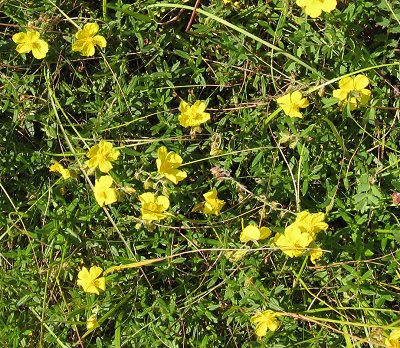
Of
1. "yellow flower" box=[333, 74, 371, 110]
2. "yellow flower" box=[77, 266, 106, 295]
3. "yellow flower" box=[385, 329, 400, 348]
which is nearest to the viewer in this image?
"yellow flower" box=[385, 329, 400, 348]

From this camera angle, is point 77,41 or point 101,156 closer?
point 101,156

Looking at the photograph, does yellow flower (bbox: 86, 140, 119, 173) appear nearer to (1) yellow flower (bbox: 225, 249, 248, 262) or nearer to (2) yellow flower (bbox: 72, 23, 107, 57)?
(2) yellow flower (bbox: 72, 23, 107, 57)

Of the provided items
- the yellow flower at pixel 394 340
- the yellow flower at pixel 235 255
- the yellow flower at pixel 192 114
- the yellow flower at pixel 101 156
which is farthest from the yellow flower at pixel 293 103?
the yellow flower at pixel 394 340

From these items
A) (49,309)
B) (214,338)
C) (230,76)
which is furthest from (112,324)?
(230,76)

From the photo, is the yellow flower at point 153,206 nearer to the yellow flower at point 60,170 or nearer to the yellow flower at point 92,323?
the yellow flower at point 60,170

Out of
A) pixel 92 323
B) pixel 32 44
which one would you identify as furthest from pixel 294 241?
pixel 32 44

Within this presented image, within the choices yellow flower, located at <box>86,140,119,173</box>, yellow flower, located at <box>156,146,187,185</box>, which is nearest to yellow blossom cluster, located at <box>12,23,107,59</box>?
yellow flower, located at <box>86,140,119,173</box>

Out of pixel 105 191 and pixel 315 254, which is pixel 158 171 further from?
pixel 315 254
